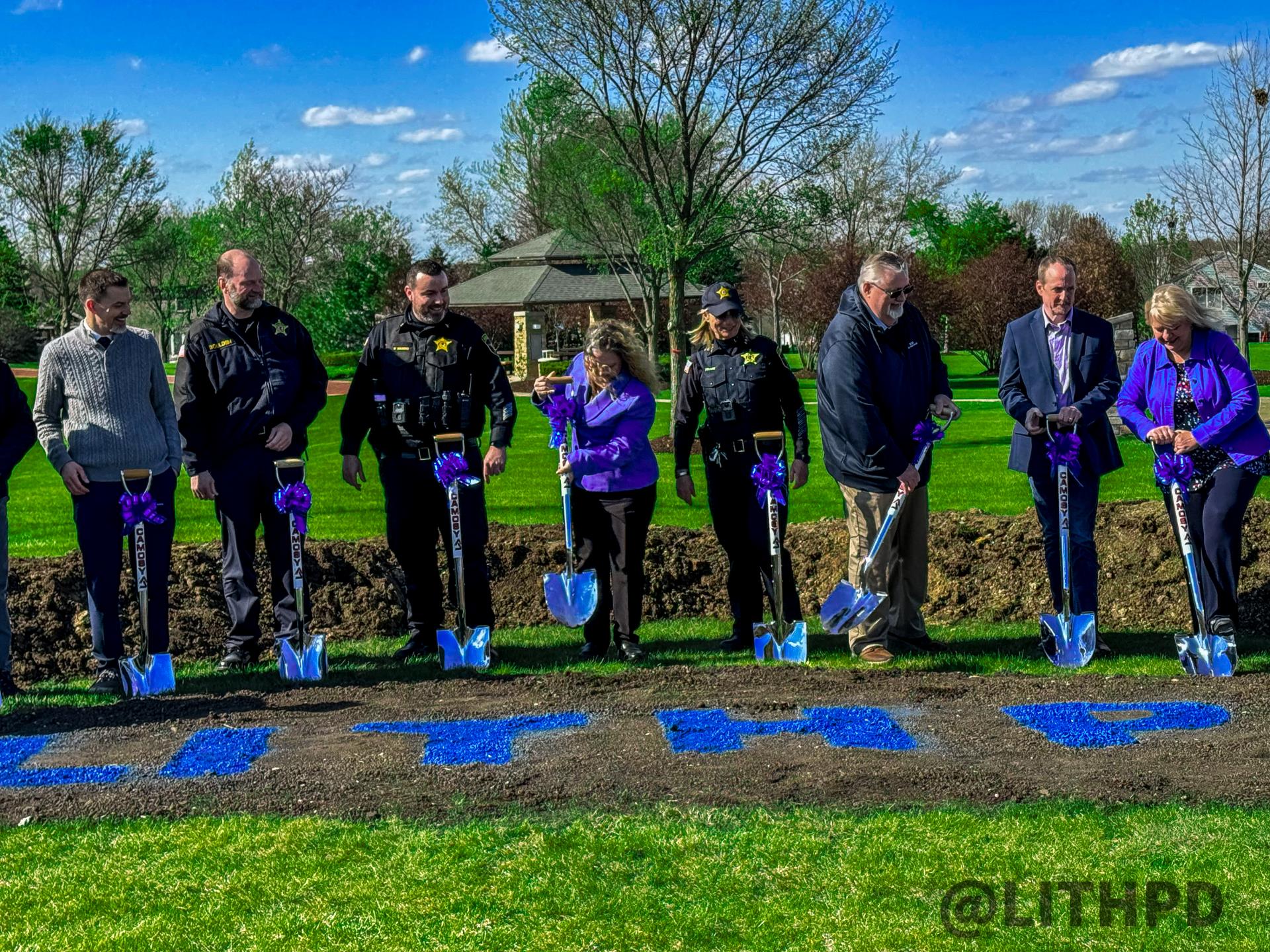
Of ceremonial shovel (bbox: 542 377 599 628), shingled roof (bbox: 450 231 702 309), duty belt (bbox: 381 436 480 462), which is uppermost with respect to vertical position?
shingled roof (bbox: 450 231 702 309)

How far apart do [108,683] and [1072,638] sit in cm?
548

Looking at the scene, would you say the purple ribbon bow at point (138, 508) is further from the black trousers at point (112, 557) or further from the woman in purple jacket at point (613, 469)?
the woman in purple jacket at point (613, 469)

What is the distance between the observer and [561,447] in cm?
812

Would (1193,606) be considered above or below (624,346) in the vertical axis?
below

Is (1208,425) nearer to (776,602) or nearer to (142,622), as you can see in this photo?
(776,602)

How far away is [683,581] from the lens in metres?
9.81

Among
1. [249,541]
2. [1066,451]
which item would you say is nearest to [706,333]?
[1066,451]

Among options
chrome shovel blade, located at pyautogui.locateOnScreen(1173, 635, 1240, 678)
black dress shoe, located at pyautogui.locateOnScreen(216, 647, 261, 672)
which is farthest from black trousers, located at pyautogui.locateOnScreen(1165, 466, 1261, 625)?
black dress shoe, located at pyautogui.locateOnScreen(216, 647, 261, 672)


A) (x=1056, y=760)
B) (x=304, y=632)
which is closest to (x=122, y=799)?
(x=304, y=632)

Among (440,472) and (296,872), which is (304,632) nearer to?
(440,472)

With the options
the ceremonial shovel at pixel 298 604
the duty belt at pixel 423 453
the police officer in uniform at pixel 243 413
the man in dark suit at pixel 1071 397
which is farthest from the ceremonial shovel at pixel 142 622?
the man in dark suit at pixel 1071 397

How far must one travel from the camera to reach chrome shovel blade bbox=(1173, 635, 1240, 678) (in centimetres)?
741

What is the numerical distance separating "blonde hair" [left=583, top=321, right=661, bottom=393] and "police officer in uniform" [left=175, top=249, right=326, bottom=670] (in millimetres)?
1623

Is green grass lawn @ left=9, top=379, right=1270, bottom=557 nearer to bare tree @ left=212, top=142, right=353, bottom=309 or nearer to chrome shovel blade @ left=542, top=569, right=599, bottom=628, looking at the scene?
chrome shovel blade @ left=542, top=569, right=599, bottom=628
